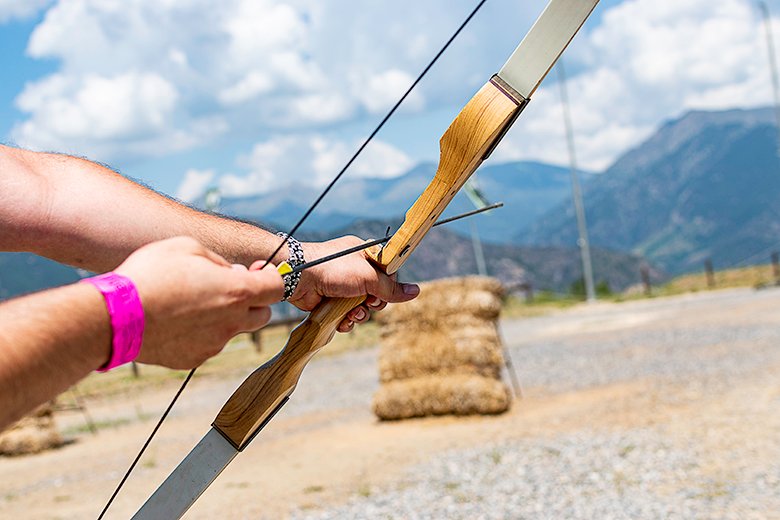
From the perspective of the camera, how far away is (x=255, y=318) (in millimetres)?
1252

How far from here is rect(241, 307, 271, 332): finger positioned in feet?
4.07

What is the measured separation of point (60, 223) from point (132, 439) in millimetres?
10880

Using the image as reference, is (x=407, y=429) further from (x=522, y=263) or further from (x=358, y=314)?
(x=522, y=263)

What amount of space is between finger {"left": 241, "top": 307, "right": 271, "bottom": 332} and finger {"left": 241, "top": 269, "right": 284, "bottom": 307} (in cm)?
1

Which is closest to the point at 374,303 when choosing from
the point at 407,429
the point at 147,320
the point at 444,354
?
the point at 147,320

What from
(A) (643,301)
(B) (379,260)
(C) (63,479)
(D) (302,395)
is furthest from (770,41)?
(B) (379,260)

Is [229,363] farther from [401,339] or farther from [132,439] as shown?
[401,339]

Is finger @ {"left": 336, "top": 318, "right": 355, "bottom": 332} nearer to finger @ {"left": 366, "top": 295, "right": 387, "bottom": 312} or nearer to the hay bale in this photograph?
finger @ {"left": 366, "top": 295, "right": 387, "bottom": 312}

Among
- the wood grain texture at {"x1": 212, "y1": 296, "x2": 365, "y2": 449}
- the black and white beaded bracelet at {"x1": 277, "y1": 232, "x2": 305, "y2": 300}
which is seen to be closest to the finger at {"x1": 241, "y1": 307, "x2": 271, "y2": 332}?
the wood grain texture at {"x1": 212, "y1": 296, "x2": 365, "y2": 449}

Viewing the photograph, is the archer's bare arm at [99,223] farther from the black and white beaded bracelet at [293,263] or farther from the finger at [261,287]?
the finger at [261,287]

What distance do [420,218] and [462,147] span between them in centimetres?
14

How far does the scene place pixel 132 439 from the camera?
11953 mm

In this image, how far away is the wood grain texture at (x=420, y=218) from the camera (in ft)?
5.02

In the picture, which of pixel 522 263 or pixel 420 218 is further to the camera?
pixel 522 263
